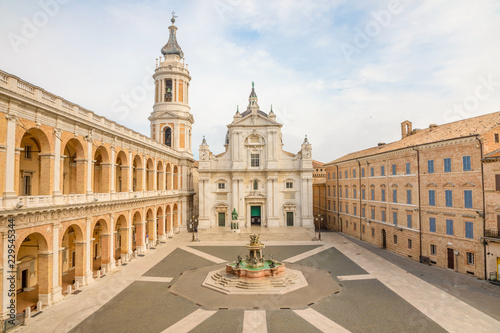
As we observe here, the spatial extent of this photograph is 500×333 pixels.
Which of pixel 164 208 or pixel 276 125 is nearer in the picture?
pixel 164 208

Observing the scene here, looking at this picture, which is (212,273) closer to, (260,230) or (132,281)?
(132,281)

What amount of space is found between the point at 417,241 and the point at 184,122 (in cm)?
3690

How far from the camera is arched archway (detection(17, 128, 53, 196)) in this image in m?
20.0

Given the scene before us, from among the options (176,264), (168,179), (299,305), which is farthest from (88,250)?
(168,179)

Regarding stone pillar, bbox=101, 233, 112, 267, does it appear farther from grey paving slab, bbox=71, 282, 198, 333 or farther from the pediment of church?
the pediment of church

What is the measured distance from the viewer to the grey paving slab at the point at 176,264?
26.7 m

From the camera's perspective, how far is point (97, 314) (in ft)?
59.7

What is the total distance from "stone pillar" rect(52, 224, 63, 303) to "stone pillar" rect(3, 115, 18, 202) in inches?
158

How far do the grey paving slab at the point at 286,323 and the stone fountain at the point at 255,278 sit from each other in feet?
10.2

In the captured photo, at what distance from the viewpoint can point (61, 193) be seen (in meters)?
21.2

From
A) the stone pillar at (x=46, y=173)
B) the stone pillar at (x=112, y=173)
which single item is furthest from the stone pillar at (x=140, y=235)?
the stone pillar at (x=46, y=173)

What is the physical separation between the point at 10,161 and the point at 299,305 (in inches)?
731

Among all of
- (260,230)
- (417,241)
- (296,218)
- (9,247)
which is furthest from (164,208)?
(417,241)

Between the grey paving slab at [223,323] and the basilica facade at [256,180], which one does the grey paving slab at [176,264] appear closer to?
the grey paving slab at [223,323]
